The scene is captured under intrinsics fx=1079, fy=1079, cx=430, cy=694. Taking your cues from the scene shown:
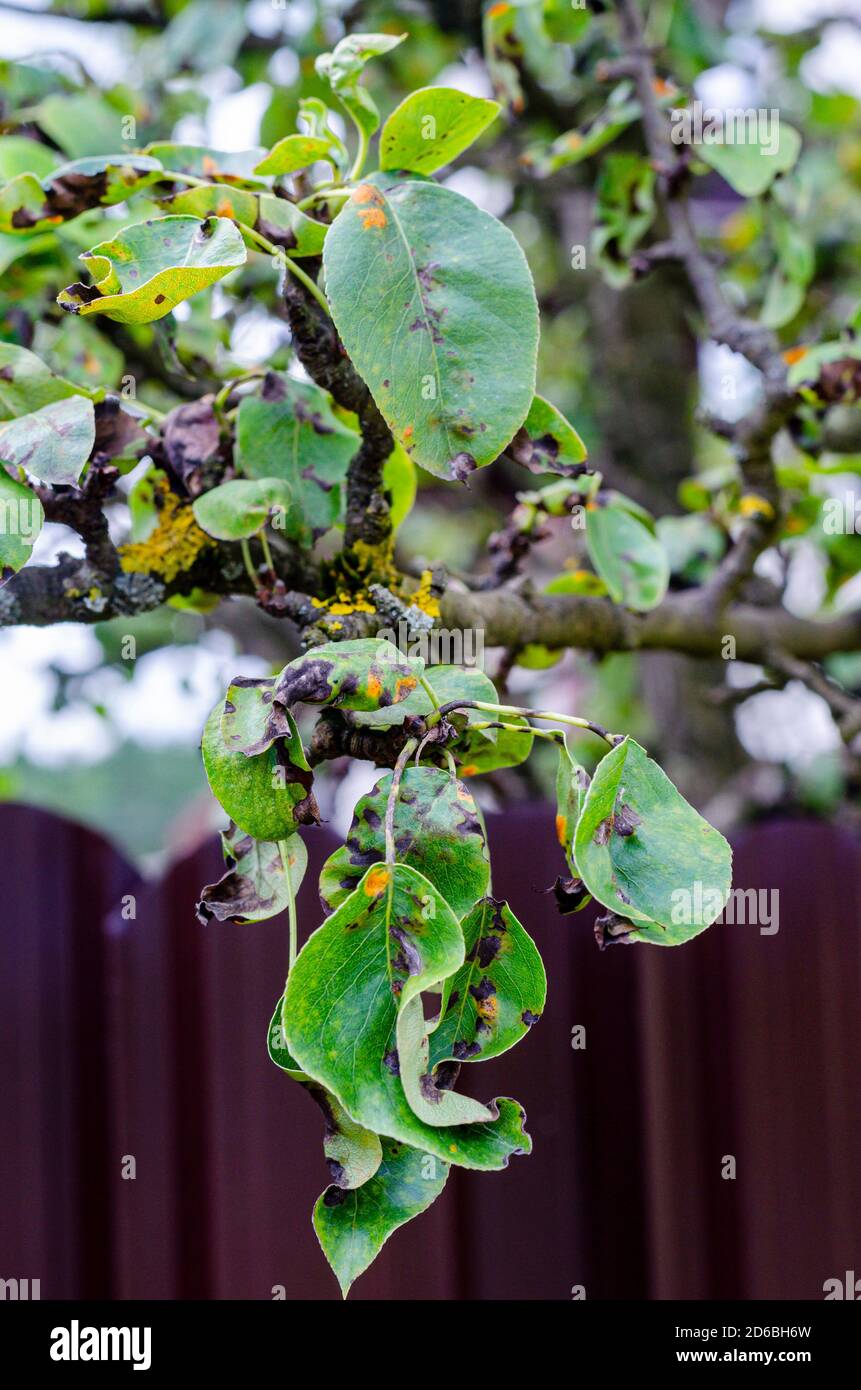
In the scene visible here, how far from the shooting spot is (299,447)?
61cm

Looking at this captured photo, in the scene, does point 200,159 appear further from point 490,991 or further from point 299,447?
point 490,991

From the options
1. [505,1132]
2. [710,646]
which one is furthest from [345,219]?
[710,646]

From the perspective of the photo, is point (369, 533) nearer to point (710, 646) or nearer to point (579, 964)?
point (710, 646)

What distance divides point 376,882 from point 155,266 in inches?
10.5

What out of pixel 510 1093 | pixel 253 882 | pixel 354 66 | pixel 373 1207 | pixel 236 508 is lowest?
pixel 510 1093

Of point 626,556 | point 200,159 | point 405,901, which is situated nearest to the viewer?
point 405,901

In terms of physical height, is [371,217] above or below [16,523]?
above

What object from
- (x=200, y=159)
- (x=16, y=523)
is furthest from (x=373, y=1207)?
(x=200, y=159)

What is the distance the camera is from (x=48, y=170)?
73 cm

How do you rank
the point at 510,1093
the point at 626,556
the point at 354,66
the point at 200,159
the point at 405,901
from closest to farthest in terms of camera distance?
the point at 405,901 → the point at 354,66 → the point at 200,159 → the point at 626,556 → the point at 510,1093

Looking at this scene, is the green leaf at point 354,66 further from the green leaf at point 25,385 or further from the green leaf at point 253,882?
the green leaf at point 253,882

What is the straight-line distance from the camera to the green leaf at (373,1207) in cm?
41

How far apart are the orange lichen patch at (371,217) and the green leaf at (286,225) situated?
34mm

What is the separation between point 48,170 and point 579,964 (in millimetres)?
906
